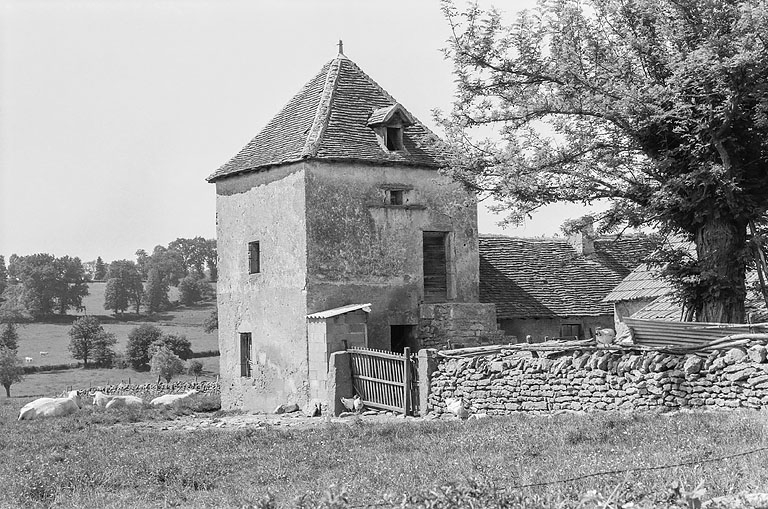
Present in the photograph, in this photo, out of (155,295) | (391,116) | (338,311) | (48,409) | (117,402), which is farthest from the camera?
(155,295)

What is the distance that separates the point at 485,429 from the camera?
44.0 feet

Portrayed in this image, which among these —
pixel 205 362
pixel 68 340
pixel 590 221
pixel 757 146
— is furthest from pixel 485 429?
pixel 68 340

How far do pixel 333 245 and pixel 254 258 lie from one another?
10.4ft

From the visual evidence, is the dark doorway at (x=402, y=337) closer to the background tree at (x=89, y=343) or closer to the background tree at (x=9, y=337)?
the background tree at (x=89, y=343)

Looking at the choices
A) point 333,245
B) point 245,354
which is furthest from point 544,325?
point 245,354

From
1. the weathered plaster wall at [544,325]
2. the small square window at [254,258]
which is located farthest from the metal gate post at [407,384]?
the weathered plaster wall at [544,325]

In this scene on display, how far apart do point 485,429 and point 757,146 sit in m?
8.45

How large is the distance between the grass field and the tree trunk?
143ft

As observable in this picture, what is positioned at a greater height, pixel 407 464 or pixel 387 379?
pixel 387 379

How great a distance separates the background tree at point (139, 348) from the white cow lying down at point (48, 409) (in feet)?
151

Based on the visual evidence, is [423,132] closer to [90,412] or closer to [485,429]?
[90,412]

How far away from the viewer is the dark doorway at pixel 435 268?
25.8m

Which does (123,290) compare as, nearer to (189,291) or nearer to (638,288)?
(189,291)

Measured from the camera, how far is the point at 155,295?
9425 cm
